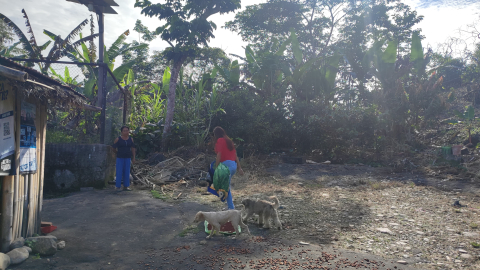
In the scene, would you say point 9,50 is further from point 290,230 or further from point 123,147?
point 290,230

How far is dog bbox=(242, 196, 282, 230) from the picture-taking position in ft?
16.4

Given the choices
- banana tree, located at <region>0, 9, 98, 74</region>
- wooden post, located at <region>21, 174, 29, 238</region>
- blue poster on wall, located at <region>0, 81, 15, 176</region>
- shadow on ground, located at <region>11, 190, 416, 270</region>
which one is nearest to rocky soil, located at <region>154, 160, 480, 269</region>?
shadow on ground, located at <region>11, 190, 416, 270</region>

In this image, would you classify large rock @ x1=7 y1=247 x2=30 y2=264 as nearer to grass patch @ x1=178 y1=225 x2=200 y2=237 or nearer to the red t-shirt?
grass patch @ x1=178 y1=225 x2=200 y2=237

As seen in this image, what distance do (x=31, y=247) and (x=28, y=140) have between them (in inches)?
50.0

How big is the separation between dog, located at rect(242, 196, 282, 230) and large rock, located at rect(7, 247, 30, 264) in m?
2.93

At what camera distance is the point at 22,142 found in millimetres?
3896

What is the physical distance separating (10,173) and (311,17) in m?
21.6

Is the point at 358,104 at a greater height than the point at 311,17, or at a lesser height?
lesser

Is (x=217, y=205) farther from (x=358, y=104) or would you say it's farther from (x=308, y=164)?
(x=358, y=104)

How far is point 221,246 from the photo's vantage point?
4.23 m

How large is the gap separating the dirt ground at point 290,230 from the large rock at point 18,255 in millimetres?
69

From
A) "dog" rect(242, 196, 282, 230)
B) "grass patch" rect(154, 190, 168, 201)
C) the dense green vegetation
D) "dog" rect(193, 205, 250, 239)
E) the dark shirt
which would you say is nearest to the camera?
"dog" rect(193, 205, 250, 239)

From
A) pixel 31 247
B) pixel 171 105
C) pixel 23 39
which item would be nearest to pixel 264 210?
pixel 31 247

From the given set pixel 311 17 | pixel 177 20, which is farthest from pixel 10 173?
pixel 311 17
